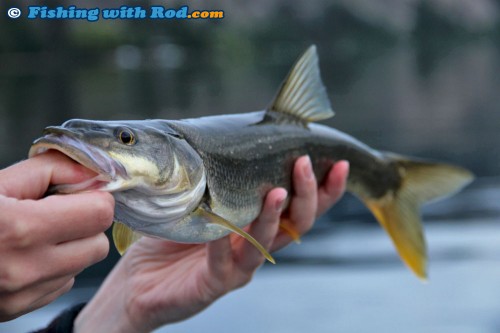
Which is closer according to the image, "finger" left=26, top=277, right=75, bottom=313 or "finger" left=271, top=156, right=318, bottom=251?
"finger" left=26, top=277, right=75, bottom=313

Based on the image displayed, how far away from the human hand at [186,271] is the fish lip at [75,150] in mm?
825

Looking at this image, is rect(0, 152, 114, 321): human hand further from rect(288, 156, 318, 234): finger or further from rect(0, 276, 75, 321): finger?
rect(288, 156, 318, 234): finger

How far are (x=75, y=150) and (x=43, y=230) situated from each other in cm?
20

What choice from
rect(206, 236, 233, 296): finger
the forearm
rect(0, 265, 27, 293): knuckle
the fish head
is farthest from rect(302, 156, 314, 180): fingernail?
rect(0, 265, 27, 293): knuckle

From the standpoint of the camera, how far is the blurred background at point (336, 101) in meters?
5.64

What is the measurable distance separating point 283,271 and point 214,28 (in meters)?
48.2

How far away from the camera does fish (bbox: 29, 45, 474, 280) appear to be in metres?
1.67

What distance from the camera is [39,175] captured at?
1.48m

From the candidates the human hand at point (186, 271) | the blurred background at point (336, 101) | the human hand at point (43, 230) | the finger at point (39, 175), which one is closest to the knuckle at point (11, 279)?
the human hand at point (43, 230)

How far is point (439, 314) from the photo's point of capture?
541 cm

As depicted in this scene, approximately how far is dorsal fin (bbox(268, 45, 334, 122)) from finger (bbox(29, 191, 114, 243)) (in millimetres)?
1195

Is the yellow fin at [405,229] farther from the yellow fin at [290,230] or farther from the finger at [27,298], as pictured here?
the finger at [27,298]

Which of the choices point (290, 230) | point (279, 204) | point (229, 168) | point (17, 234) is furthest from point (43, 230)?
point (290, 230)

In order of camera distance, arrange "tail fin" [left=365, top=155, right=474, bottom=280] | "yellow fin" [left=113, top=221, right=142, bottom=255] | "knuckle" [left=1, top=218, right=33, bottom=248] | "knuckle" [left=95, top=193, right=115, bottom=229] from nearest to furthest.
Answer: "knuckle" [left=1, top=218, right=33, bottom=248], "knuckle" [left=95, top=193, right=115, bottom=229], "yellow fin" [left=113, top=221, right=142, bottom=255], "tail fin" [left=365, top=155, right=474, bottom=280]
